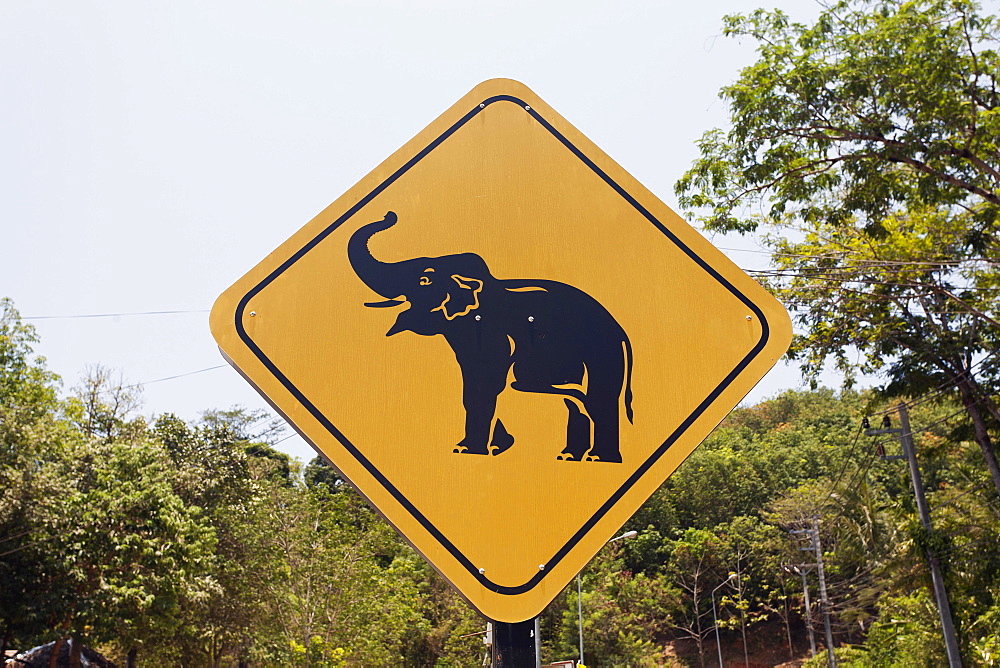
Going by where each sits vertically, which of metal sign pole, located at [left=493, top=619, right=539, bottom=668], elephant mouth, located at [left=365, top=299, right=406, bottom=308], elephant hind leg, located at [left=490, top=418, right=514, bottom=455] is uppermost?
elephant mouth, located at [left=365, top=299, right=406, bottom=308]

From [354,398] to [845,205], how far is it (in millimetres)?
9388

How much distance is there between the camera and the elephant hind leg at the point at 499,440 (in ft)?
3.92

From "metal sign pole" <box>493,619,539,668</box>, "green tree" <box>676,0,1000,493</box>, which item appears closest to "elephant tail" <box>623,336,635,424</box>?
"metal sign pole" <box>493,619,539,668</box>

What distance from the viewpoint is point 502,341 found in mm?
1272

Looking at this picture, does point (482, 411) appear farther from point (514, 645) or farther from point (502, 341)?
point (514, 645)

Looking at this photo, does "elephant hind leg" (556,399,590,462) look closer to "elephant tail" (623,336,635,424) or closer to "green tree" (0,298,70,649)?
"elephant tail" (623,336,635,424)

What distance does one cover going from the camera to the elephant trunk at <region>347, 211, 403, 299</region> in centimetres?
130

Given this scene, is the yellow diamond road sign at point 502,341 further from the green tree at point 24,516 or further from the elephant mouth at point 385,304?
the green tree at point 24,516

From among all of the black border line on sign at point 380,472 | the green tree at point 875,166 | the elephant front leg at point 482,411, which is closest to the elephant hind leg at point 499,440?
the elephant front leg at point 482,411

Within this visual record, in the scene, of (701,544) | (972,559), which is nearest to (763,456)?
(701,544)

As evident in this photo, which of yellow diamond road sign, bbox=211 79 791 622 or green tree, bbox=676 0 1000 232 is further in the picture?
green tree, bbox=676 0 1000 232

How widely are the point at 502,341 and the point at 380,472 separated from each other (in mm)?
287

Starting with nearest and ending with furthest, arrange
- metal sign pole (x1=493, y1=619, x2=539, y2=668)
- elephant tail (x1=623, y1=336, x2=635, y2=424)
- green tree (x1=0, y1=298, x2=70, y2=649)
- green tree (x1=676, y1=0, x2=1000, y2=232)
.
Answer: metal sign pole (x1=493, y1=619, x2=539, y2=668) < elephant tail (x1=623, y1=336, x2=635, y2=424) < green tree (x1=676, y1=0, x2=1000, y2=232) < green tree (x1=0, y1=298, x2=70, y2=649)

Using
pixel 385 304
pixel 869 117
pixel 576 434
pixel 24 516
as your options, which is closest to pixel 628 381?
pixel 576 434
